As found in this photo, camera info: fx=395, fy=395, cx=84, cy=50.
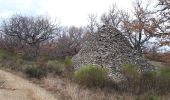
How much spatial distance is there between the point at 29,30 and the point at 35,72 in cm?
4615

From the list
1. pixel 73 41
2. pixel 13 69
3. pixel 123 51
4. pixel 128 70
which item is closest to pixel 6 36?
pixel 73 41

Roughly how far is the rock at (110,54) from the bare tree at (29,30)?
41312 millimetres

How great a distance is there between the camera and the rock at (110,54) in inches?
1186

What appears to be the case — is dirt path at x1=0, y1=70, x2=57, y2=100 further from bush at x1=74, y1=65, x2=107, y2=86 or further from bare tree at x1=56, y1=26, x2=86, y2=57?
bare tree at x1=56, y1=26, x2=86, y2=57

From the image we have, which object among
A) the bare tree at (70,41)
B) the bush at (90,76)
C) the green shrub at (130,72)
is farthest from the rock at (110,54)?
the bare tree at (70,41)

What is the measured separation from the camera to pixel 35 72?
104ft

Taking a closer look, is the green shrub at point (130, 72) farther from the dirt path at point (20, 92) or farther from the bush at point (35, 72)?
the bush at point (35, 72)

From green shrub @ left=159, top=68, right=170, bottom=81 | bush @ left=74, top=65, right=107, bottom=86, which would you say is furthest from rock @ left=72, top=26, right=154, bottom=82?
green shrub @ left=159, top=68, right=170, bottom=81

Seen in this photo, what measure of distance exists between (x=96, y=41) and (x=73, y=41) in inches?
2165

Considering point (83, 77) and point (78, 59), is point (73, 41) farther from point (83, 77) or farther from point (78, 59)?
point (83, 77)

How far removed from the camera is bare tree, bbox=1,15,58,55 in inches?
2985

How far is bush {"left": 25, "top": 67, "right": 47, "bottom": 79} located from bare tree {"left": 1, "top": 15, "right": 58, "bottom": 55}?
4096 centimetres

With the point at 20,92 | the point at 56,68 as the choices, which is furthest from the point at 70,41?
the point at 20,92

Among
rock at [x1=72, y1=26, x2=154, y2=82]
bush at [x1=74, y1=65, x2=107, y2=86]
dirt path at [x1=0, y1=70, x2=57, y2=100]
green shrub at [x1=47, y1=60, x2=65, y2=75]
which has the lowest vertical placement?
dirt path at [x1=0, y1=70, x2=57, y2=100]
